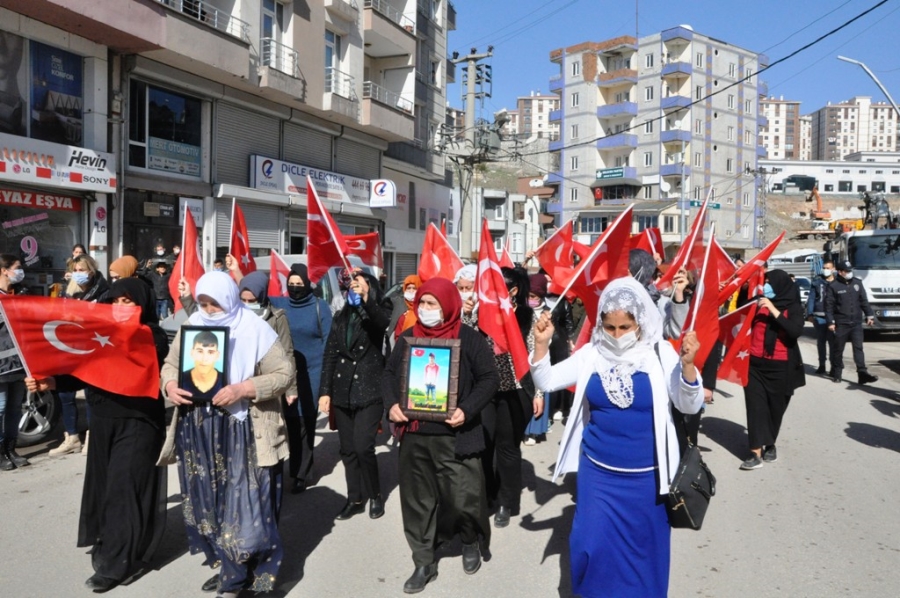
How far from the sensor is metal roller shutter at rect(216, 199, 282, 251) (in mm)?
18716

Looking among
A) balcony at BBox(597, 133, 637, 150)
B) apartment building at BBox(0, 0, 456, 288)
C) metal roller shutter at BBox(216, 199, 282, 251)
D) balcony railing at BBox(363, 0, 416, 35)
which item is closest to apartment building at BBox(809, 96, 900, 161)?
balcony at BBox(597, 133, 637, 150)

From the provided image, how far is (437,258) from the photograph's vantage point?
32.3 ft

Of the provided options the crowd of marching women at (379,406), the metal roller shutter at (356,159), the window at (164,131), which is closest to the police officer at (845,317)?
the crowd of marching women at (379,406)

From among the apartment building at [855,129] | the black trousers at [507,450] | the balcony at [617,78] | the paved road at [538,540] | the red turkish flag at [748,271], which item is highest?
the apartment building at [855,129]

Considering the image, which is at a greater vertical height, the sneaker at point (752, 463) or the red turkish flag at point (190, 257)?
the red turkish flag at point (190, 257)

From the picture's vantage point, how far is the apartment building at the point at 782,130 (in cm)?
18850

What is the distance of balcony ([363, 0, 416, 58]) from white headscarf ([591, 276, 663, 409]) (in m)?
23.6

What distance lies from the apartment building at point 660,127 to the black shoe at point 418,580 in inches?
2518

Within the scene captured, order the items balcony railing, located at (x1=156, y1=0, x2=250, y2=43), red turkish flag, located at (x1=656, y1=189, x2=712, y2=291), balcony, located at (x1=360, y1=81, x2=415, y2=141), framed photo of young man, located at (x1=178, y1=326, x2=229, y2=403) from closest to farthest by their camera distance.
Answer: framed photo of young man, located at (x1=178, y1=326, x2=229, y2=403) < red turkish flag, located at (x1=656, y1=189, x2=712, y2=291) < balcony railing, located at (x1=156, y1=0, x2=250, y2=43) < balcony, located at (x1=360, y1=81, x2=415, y2=141)

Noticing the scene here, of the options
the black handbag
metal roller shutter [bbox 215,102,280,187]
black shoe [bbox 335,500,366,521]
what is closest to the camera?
the black handbag

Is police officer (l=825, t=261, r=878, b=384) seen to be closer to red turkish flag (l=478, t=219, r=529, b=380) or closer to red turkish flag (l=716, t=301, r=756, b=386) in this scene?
red turkish flag (l=716, t=301, r=756, b=386)

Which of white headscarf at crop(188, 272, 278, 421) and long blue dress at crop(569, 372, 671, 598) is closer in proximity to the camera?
long blue dress at crop(569, 372, 671, 598)

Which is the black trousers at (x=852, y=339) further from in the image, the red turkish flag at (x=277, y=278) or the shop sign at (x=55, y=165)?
the shop sign at (x=55, y=165)

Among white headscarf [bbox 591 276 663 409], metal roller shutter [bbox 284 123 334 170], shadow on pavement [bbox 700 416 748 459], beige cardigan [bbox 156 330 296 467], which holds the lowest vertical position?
shadow on pavement [bbox 700 416 748 459]
